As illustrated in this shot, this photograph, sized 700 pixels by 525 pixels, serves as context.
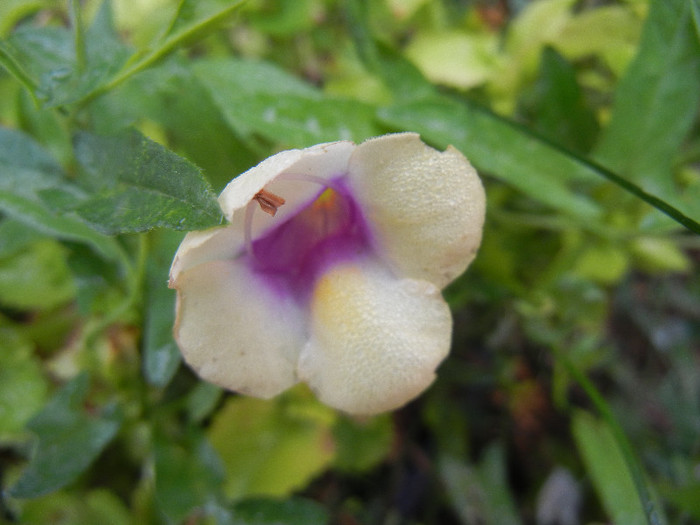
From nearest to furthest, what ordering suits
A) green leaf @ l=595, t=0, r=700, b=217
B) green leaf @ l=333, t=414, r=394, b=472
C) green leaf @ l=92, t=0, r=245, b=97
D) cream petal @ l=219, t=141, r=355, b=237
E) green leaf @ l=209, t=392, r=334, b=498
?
cream petal @ l=219, t=141, r=355, b=237 < green leaf @ l=92, t=0, r=245, b=97 < green leaf @ l=595, t=0, r=700, b=217 < green leaf @ l=209, t=392, r=334, b=498 < green leaf @ l=333, t=414, r=394, b=472

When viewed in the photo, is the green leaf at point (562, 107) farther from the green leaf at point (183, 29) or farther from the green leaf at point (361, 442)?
the green leaf at point (361, 442)

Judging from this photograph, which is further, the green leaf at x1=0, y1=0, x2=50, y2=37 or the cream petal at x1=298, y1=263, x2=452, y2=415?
the green leaf at x1=0, y1=0, x2=50, y2=37

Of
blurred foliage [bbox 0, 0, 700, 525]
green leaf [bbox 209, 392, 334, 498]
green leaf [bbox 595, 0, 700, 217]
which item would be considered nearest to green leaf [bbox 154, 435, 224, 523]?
blurred foliage [bbox 0, 0, 700, 525]

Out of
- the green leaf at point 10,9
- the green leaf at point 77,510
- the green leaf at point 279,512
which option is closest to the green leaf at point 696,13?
the green leaf at point 279,512

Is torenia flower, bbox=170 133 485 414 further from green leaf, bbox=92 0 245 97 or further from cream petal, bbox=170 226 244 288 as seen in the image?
green leaf, bbox=92 0 245 97

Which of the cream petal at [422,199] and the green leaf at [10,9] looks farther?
the green leaf at [10,9]

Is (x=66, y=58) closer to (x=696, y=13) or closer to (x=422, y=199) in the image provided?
(x=422, y=199)
